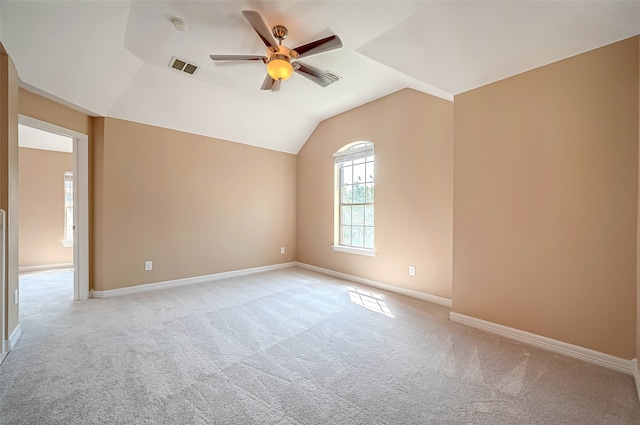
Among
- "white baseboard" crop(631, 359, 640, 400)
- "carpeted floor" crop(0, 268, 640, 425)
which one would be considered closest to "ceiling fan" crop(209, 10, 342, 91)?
"carpeted floor" crop(0, 268, 640, 425)

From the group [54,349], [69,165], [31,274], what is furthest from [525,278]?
[69,165]

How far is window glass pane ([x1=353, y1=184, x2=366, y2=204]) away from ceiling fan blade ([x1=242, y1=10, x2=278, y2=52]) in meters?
2.68

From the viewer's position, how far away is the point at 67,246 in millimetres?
5664

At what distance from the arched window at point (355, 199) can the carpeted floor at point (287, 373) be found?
62.0 inches

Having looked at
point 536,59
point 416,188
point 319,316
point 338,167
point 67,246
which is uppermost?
point 536,59

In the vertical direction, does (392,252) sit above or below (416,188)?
below

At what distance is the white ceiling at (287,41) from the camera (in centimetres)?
A: 205

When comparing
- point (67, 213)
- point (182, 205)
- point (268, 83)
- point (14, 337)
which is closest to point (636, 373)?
point (268, 83)

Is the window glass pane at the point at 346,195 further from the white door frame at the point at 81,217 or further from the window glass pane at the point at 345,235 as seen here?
the white door frame at the point at 81,217

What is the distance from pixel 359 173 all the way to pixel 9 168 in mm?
4080

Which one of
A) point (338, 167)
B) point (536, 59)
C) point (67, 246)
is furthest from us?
point (67, 246)

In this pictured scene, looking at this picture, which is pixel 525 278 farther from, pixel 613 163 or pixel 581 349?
pixel 613 163

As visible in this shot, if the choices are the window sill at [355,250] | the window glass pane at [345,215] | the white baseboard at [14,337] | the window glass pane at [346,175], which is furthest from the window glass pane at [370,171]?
the white baseboard at [14,337]

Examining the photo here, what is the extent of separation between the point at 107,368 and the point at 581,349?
12.3 feet
